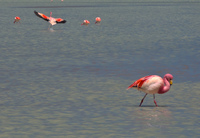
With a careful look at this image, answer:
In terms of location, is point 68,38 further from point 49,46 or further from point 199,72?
point 199,72

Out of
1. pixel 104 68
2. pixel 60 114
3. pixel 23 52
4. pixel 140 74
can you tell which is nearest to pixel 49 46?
pixel 23 52

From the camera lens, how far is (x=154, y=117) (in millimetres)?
14492

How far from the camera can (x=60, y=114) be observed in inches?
588

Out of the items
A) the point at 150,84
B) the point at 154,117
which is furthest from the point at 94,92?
the point at 154,117

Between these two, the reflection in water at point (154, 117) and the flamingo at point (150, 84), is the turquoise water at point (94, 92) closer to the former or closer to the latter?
the reflection in water at point (154, 117)

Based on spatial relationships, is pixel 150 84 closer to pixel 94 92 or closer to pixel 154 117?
pixel 154 117

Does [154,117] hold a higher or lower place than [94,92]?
lower

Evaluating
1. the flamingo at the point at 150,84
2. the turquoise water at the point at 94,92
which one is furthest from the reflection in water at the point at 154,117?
the flamingo at the point at 150,84

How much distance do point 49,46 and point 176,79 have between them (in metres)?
14.7

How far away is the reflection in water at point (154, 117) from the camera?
1373cm

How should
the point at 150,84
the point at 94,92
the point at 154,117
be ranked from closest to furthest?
1. the point at 154,117
2. the point at 150,84
3. the point at 94,92

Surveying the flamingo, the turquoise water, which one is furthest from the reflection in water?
the flamingo

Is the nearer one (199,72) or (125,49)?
(199,72)

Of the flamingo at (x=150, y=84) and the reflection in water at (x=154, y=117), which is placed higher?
the flamingo at (x=150, y=84)
